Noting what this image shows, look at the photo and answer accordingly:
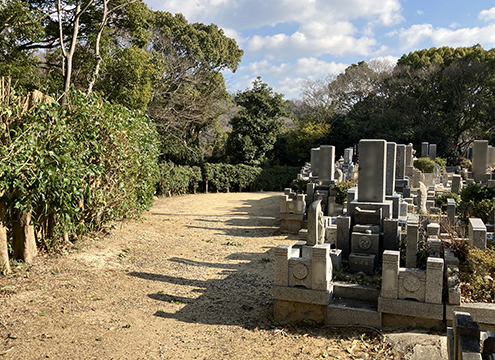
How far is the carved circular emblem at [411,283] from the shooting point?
5703mm

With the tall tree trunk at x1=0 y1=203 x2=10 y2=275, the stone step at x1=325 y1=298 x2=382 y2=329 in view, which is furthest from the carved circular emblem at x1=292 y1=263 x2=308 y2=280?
the tall tree trunk at x1=0 y1=203 x2=10 y2=275

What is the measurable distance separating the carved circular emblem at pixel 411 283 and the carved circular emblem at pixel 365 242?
1.71m

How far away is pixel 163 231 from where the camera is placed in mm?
12336

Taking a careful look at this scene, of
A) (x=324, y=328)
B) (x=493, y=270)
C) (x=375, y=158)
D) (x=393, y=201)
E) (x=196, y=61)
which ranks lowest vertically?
(x=324, y=328)

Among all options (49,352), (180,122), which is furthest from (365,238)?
(180,122)

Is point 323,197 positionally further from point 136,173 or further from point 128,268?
point 128,268

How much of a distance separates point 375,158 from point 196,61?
20.9 metres

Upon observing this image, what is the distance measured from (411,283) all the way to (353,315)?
3.17ft

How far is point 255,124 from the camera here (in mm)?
28172

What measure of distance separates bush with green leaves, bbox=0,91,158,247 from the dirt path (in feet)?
2.85

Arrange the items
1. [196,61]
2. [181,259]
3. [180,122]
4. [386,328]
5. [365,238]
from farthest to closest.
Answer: [196,61] < [180,122] < [181,259] < [365,238] < [386,328]

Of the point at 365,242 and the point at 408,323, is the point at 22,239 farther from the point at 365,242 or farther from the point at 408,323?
the point at 408,323

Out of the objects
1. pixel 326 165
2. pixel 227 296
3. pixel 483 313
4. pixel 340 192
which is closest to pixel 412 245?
pixel 483 313

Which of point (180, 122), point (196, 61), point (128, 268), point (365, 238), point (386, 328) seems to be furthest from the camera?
point (196, 61)
